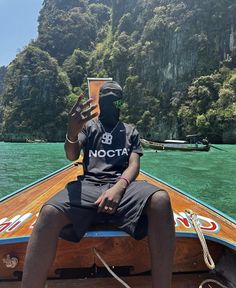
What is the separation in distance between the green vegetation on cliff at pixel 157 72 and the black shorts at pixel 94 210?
144ft

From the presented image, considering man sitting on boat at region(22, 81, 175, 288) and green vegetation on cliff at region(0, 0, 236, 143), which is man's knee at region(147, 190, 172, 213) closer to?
man sitting on boat at region(22, 81, 175, 288)

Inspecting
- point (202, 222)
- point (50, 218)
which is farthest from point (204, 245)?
point (50, 218)

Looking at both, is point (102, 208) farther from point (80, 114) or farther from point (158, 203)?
point (80, 114)

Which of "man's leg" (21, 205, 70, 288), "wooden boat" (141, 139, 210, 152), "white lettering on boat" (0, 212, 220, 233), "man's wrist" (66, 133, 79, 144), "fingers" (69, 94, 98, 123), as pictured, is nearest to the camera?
"man's leg" (21, 205, 70, 288)

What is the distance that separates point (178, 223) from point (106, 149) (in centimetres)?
80

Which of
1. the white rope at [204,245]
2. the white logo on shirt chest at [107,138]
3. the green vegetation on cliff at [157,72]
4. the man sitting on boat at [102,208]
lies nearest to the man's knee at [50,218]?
the man sitting on boat at [102,208]

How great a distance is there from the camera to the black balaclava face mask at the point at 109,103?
7.44ft

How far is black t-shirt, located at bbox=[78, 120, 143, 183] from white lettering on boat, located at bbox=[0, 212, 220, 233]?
65 cm

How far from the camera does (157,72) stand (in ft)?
202

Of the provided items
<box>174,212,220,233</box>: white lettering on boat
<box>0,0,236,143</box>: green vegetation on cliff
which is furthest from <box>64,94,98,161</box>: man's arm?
<box>0,0,236,143</box>: green vegetation on cliff

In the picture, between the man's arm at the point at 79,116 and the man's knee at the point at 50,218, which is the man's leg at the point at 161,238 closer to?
the man's knee at the point at 50,218

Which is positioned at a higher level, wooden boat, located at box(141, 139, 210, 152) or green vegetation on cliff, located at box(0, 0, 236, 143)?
green vegetation on cliff, located at box(0, 0, 236, 143)

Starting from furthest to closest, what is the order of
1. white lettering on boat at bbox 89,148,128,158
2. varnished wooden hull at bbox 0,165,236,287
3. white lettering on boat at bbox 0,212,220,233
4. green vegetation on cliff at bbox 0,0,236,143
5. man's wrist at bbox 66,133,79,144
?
green vegetation on cliff at bbox 0,0,236,143 → white lettering on boat at bbox 0,212,220,233 → varnished wooden hull at bbox 0,165,236,287 → white lettering on boat at bbox 89,148,128,158 → man's wrist at bbox 66,133,79,144

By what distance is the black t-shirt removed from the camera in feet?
7.03
